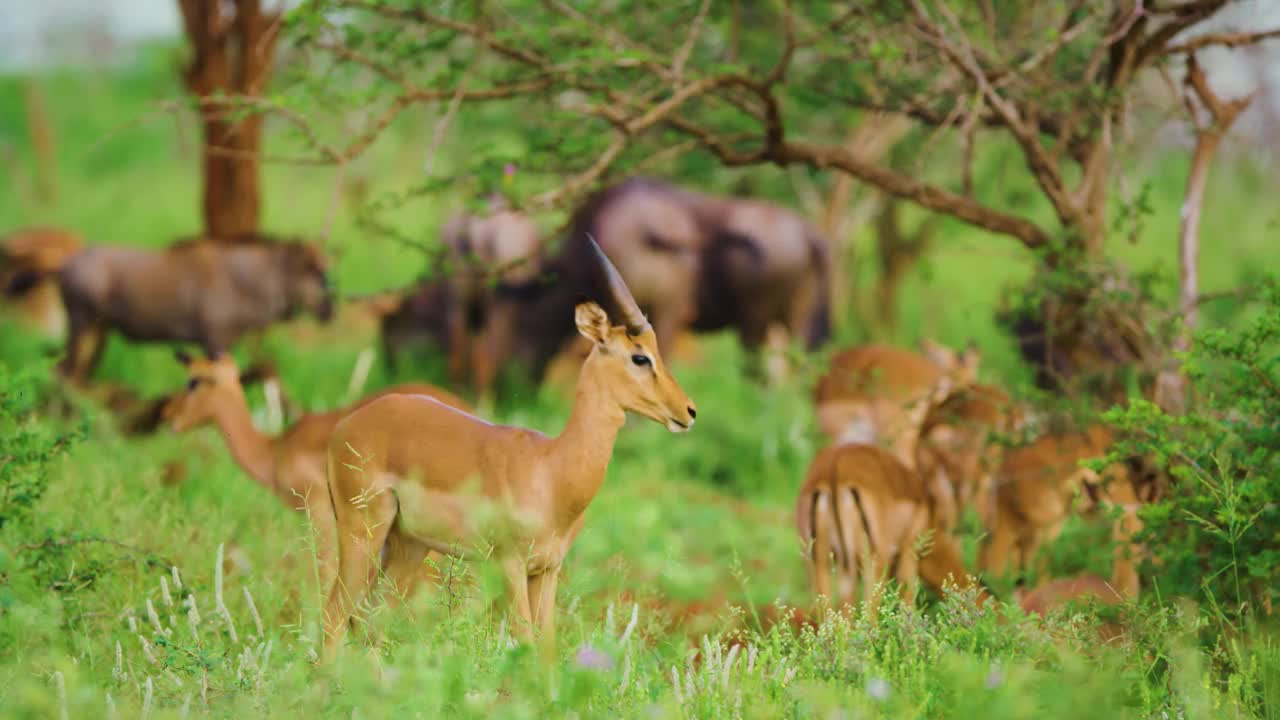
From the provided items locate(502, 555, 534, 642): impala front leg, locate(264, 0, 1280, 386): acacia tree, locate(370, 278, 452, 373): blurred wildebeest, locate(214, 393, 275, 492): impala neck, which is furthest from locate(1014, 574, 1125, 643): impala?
locate(370, 278, 452, 373): blurred wildebeest

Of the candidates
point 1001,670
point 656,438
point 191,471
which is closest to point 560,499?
point 1001,670

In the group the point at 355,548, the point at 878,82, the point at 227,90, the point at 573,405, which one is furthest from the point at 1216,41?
the point at 227,90

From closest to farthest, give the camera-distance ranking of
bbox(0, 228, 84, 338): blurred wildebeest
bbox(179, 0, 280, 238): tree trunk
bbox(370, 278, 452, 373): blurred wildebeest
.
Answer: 1. bbox(179, 0, 280, 238): tree trunk
2. bbox(0, 228, 84, 338): blurred wildebeest
3. bbox(370, 278, 452, 373): blurred wildebeest

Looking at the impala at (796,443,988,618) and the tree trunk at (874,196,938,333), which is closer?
the impala at (796,443,988,618)

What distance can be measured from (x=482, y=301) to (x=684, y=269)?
1.69 m

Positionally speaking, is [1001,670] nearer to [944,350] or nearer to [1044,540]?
[1044,540]

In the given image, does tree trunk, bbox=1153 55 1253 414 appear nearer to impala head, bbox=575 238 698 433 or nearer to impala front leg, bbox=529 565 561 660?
impala head, bbox=575 238 698 433

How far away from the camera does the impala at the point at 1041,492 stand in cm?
596

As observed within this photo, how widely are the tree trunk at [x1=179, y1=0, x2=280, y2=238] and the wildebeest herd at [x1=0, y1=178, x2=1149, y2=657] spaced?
890 mm

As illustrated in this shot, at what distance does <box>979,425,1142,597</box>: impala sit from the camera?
5.96m

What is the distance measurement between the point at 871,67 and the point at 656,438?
13.5 ft

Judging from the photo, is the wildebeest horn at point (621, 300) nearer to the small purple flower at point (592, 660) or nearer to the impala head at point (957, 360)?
the small purple flower at point (592, 660)

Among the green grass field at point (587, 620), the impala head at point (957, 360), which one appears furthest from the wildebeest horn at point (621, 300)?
the impala head at point (957, 360)

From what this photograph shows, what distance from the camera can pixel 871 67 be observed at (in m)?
6.35
